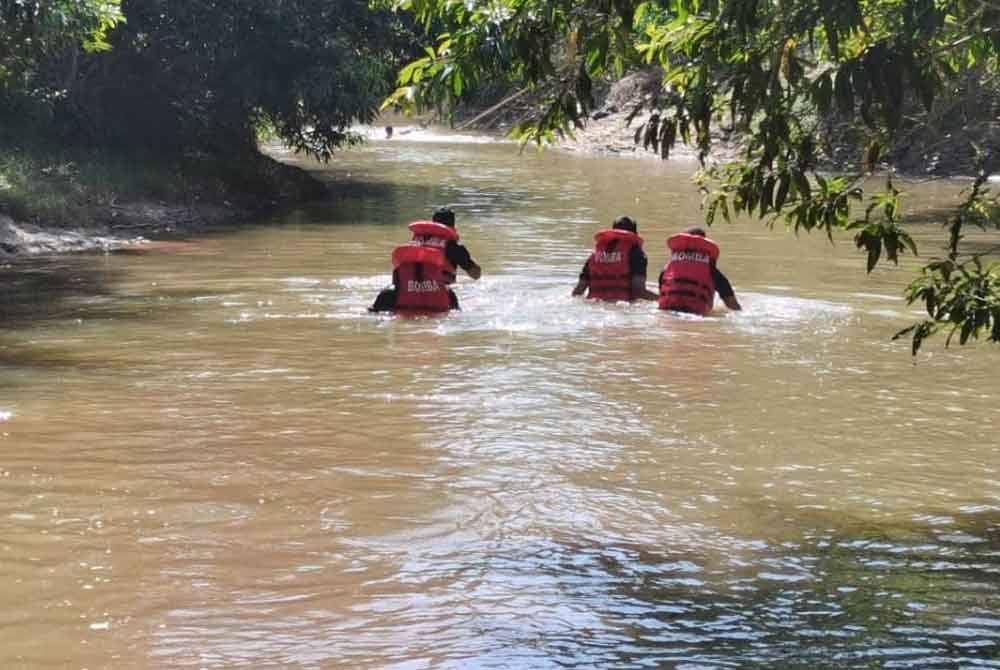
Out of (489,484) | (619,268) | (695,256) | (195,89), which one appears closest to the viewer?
(489,484)

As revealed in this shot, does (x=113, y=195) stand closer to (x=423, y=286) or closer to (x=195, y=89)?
(x=195, y=89)

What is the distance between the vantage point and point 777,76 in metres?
6.18

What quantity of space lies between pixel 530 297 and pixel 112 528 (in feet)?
32.1

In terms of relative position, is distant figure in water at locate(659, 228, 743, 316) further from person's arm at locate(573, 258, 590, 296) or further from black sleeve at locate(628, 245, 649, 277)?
person's arm at locate(573, 258, 590, 296)

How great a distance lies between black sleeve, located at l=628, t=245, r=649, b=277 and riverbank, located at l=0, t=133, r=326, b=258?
9.44 metres

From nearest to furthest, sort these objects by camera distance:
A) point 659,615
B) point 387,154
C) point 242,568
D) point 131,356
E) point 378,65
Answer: point 659,615 < point 242,568 < point 131,356 < point 378,65 < point 387,154

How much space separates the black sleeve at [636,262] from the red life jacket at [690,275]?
18.0 inches

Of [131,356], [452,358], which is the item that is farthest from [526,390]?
[131,356]

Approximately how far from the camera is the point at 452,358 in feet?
45.6

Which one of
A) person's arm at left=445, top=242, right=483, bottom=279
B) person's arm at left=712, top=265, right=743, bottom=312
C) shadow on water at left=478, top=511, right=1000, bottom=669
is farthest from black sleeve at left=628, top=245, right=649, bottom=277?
shadow on water at left=478, top=511, right=1000, bottom=669

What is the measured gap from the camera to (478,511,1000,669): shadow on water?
6.61 m

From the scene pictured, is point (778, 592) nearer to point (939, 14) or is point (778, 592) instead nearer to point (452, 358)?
point (939, 14)

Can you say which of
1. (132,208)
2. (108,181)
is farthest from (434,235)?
(108,181)

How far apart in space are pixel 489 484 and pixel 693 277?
717 centimetres
